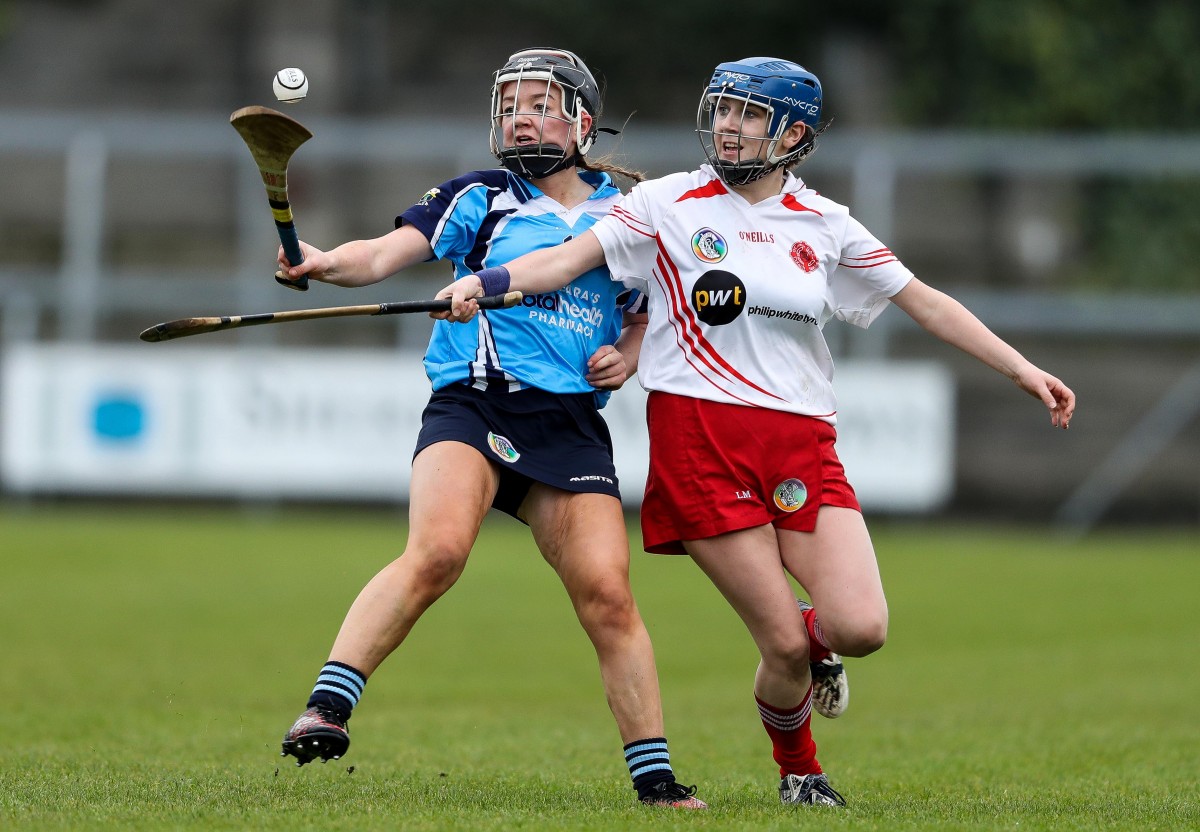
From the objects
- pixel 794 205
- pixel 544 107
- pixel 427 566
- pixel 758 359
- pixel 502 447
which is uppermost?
pixel 544 107

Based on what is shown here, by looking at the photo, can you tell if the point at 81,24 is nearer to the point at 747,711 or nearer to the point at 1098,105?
the point at 1098,105

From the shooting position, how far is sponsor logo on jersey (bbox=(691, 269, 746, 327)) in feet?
18.0

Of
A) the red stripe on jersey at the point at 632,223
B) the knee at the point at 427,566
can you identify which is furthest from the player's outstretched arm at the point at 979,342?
the knee at the point at 427,566

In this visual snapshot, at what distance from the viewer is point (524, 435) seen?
5574 mm

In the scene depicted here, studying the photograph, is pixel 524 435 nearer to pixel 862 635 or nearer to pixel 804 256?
pixel 804 256

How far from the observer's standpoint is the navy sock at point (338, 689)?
16.7 feet

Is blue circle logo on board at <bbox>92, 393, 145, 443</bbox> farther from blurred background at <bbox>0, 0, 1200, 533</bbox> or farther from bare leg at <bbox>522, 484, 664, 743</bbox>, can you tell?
bare leg at <bbox>522, 484, 664, 743</bbox>

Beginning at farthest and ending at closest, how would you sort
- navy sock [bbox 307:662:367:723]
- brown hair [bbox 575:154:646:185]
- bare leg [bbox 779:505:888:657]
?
brown hair [bbox 575:154:646:185]
bare leg [bbox 779:505:888:657]
navy sock [bbox 307:662:367:723]

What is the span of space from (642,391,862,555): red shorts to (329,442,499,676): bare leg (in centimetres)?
57

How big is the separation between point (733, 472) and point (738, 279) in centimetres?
61

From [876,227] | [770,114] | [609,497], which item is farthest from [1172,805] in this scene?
[876,227]

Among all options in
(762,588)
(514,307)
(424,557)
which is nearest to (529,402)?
(514,307)

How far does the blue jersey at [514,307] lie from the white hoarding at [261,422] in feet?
35.6

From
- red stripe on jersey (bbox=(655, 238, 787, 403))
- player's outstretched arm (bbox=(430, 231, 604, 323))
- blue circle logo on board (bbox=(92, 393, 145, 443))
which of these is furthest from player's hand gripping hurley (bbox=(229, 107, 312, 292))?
blue circle logo on board (bbox=(92, 393, 145, 443))
